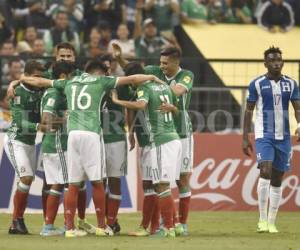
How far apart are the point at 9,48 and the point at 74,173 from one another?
31.9 feet

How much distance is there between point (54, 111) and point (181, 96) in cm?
186

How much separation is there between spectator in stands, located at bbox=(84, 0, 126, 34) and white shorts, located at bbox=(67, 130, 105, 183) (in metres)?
11.3

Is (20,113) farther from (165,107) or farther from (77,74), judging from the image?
(165,107)

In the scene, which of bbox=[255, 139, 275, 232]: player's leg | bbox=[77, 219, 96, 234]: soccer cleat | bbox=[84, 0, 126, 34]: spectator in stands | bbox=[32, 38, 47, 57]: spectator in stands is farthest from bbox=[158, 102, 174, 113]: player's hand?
bbox=[84, 0, 126, 34]: spectator in stands

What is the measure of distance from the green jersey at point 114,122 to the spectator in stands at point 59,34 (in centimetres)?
870

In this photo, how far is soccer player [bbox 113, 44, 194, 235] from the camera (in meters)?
16.4

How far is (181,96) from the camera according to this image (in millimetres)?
16641

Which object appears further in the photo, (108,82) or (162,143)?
(162,143)

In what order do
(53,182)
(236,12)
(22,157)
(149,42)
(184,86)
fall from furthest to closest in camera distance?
(236,12) → (149,42) → (22,157) → (184,86) → (53,182)

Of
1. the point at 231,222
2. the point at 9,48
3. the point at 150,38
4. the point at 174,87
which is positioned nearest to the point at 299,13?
the point at 150,38

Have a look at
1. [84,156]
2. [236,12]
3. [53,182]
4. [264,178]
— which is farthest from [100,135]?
[236,12]

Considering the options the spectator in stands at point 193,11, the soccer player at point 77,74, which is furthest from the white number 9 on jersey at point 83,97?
the spectator in stands at point 193,11

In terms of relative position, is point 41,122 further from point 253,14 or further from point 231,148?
point 253,14

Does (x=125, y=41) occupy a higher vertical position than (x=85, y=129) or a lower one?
higher
